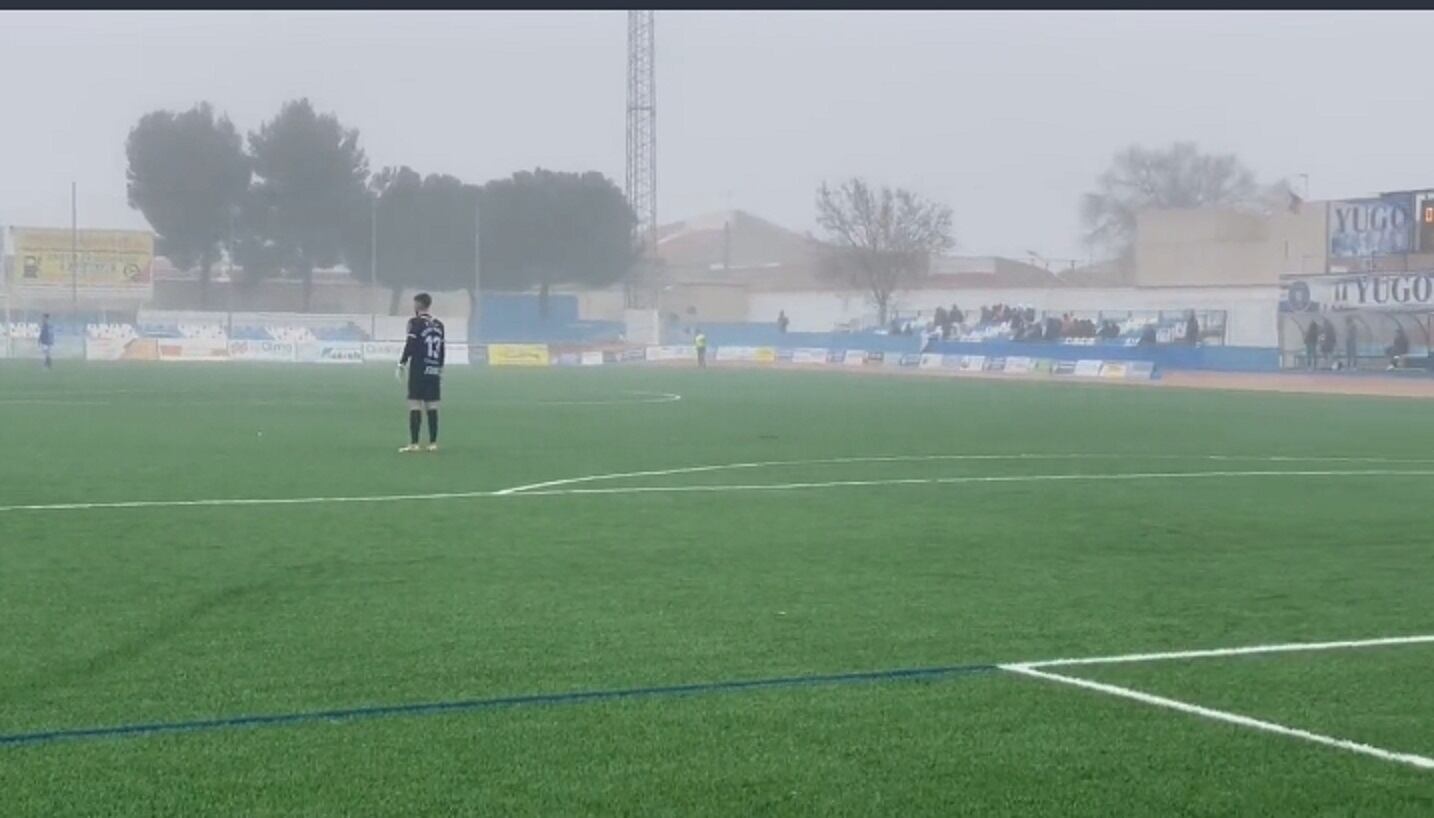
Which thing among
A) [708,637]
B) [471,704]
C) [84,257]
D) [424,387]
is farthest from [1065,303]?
[471,704]

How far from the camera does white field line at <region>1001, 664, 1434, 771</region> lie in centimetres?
625

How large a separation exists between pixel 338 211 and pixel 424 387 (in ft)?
240

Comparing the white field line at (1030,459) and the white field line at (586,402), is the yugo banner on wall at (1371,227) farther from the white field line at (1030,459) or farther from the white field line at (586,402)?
the white field line at (1030,459)

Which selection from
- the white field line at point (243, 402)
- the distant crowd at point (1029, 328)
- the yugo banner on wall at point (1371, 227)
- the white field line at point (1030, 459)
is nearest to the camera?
the white field line at point (1030, 459)

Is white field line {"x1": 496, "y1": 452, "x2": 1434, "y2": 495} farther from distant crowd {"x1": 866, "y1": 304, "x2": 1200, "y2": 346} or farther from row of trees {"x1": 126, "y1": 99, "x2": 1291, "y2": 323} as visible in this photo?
row of trees {"x1": 126, "y1": 99, "x2": 1291, "y2": 323}

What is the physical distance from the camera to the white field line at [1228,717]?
20.5ft

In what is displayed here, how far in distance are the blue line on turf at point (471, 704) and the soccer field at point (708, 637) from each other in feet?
0.07

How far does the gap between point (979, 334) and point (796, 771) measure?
6227 cm

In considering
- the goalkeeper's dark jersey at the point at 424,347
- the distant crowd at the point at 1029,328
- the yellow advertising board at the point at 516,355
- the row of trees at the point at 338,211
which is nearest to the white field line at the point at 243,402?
the goalkeeper's dark jersey at the point at 424,347

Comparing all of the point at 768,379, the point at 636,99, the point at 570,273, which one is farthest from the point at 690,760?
the point at 570,273

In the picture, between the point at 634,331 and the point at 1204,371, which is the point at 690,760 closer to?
the point at 1204,371

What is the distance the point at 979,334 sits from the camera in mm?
67375

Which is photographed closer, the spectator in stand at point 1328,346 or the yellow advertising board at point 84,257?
the spectator in stand at point 1328,346

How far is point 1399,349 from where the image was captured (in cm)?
5184
